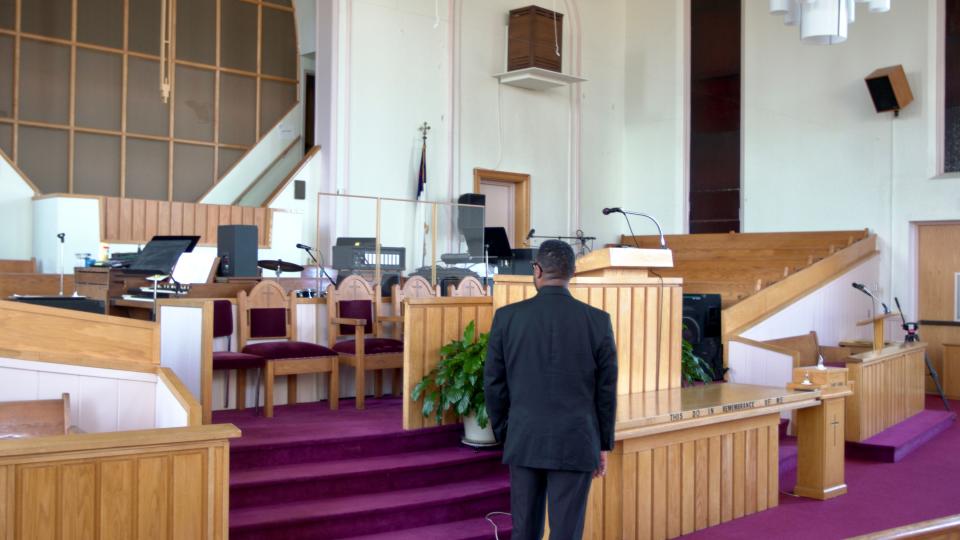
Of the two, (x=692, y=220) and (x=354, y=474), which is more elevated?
(x=692, y=220)

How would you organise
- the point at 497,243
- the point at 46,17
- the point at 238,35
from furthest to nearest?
the point at 238,35, the point at 46,17, the point at 497,243

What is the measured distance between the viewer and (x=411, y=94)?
10961mm

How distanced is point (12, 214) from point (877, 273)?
9.33 meters

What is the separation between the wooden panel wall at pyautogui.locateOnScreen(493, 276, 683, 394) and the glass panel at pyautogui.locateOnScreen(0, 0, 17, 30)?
800cm

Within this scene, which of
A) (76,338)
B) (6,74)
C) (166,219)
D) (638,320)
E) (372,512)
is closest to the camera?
(76,338)

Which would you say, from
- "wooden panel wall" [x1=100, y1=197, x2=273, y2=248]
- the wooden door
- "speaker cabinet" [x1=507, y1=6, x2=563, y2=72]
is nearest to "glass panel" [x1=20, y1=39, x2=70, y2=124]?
"wooden panel wall" [x1=100, y1=197, x2=273, y2=248]

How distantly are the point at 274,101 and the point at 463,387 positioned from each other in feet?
28.2

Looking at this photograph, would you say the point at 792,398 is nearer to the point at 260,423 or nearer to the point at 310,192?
the point at 260,423

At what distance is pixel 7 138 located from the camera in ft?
34.1

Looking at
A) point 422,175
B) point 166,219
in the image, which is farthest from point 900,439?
point 166,219

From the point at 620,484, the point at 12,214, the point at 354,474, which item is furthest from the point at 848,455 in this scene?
the point at 12,214

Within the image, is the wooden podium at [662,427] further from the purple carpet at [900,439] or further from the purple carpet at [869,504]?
the purple carpet at [900,439]

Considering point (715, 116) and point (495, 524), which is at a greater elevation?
point (715, 116)

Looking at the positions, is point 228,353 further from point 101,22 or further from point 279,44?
point 279,44
